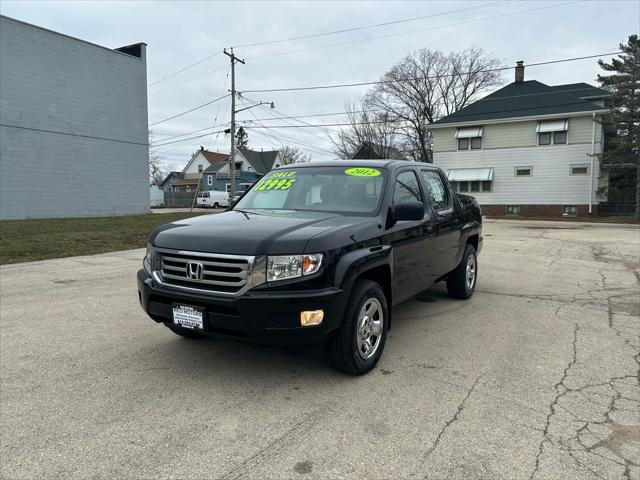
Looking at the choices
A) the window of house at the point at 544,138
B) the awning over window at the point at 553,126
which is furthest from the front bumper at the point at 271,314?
the window of house at the point at 544,138

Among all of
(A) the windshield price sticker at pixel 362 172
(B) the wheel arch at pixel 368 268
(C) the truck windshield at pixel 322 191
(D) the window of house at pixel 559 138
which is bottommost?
(B) the wheel arch at pixel 368 268

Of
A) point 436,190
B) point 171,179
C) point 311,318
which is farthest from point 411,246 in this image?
point 171,179

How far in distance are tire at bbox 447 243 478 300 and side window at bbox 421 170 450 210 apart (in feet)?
3.11

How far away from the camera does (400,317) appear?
5.66 meters

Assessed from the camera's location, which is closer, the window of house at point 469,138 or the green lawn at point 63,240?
the green lawn at point 63,240

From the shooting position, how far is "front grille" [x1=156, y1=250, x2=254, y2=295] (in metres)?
→ 3.37

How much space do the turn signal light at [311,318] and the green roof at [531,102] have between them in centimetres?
2983

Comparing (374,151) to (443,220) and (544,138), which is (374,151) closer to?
(544,138)

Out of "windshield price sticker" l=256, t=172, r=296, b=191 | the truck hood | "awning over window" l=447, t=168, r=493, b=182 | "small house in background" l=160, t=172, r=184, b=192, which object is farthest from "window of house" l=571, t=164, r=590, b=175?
"small house in background" l=160, t=172, r=184, b=192

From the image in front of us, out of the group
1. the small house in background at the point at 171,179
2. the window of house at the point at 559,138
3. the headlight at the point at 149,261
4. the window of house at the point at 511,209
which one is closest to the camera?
the headlight at the point at 149,261

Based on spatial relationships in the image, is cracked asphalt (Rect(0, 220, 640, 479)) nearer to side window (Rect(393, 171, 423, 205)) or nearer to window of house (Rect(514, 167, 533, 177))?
side window (Rect(393, 171, 423, 205))

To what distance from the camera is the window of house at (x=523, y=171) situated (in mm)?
29766

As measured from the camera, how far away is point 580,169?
2819 centimetres

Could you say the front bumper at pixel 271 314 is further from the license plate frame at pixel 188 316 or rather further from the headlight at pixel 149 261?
the headlight at pixel 149 261
